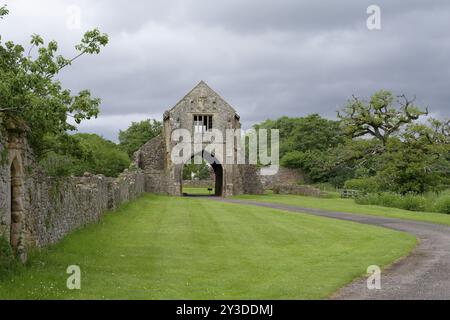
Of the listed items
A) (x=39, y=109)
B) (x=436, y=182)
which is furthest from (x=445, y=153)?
(x=39, y=109)

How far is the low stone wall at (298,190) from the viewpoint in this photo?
5216 cm

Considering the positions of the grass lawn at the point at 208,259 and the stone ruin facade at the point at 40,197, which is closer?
the grass lawn at the point at 208,259

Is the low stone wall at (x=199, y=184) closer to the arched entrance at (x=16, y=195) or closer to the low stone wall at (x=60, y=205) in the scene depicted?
the low stone wall at (x=60, y=205)

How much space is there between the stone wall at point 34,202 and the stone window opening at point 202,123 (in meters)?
30.4

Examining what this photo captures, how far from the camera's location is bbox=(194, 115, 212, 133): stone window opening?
5269cm

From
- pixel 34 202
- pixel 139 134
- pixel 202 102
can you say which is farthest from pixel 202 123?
pixel 139 134

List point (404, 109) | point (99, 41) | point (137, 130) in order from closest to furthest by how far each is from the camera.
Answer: point (99, 41), point (404, 109), point (137, 130)

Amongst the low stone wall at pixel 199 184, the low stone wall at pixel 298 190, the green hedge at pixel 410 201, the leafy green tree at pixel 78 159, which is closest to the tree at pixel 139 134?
the low stone wall at pixel 199 184

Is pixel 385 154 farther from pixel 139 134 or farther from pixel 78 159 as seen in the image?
pixel 139 134

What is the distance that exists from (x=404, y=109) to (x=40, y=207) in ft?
140

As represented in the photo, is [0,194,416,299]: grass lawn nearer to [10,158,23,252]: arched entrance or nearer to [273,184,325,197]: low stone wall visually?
[10,158,23,252]: arched entrance

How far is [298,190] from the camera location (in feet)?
186
